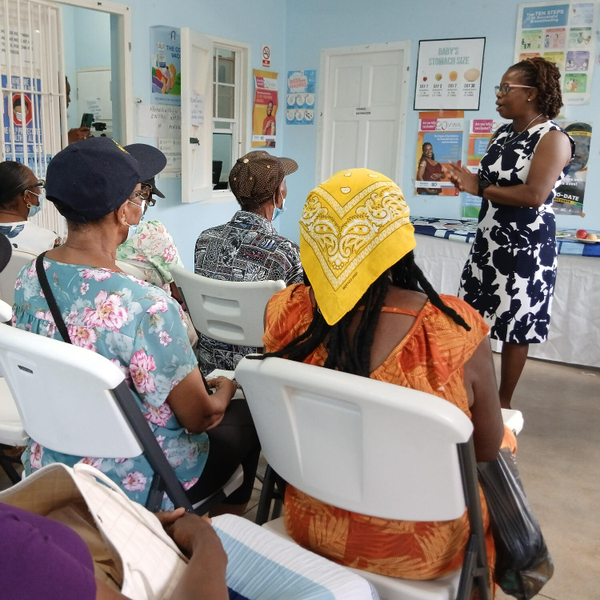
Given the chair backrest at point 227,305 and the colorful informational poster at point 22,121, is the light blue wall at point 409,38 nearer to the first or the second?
the colorful informational poster at point 22,121

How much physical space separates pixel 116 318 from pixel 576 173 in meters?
4.31

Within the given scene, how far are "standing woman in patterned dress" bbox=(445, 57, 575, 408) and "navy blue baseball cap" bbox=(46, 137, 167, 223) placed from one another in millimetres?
1698

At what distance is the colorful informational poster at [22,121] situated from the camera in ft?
12.9

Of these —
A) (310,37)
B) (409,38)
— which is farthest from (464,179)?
(310,37)

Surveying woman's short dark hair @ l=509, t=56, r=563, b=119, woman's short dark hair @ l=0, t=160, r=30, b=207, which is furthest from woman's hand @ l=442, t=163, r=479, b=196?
woman's short dark hair @ l=0, t=160, r=30, b=207

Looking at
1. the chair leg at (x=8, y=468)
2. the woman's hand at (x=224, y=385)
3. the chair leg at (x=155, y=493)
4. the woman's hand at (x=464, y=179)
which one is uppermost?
the woman's hand at (x=464, y=179)

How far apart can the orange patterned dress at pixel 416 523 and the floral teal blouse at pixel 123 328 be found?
331 millimetres

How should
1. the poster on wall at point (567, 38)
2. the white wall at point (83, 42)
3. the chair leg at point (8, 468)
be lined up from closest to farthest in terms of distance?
the chair leg at point (8, 468), the poster on wall at point (567, 38), the white wall at point (83, 42)

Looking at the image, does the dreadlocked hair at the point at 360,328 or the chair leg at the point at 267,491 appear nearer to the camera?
the dreadlocked hair at the point at 360,328

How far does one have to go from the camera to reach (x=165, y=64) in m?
4.95

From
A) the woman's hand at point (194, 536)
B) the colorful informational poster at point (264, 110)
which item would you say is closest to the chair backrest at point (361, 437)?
the woman's hand at point (194, 536)

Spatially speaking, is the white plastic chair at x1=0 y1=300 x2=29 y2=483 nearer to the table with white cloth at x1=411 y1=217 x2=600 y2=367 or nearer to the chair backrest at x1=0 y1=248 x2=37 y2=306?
the chair backrest at x1=0 y1=248 x2=37 y2=306

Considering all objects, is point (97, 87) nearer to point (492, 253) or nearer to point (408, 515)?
point (492, 253)

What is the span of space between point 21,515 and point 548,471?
2.43 metres
